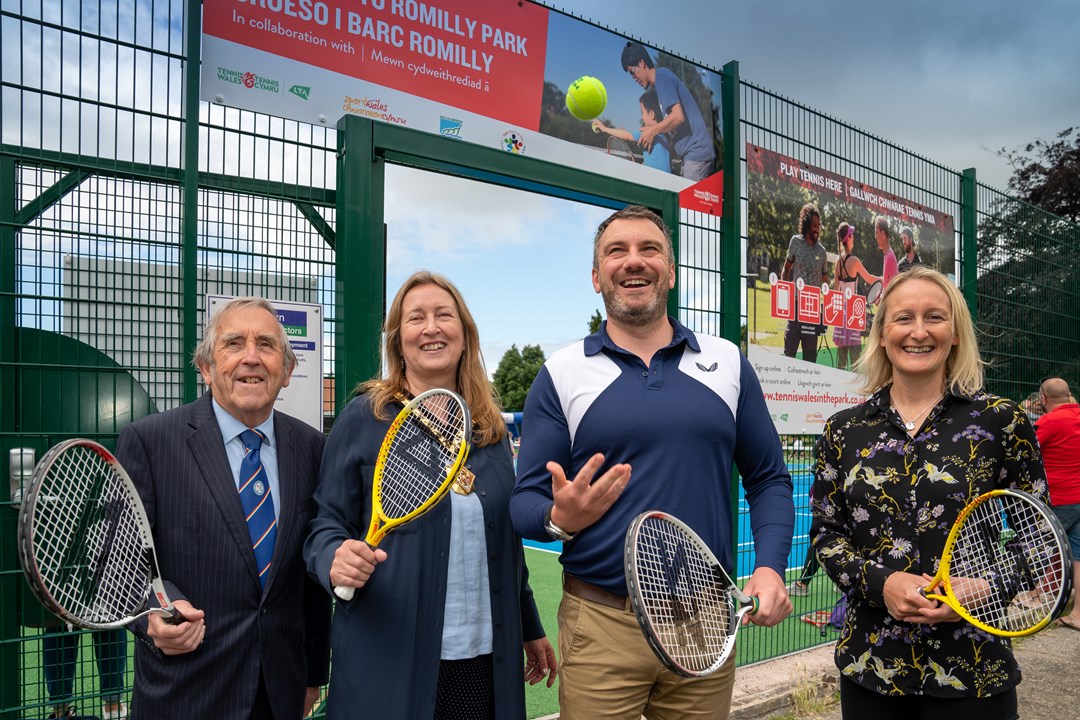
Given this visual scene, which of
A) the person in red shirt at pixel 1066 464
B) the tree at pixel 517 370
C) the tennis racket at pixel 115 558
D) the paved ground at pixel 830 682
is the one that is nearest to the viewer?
the tennis racket at pixel 115 558

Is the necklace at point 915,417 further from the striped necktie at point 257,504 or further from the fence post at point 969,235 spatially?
the fence post at point 969,235

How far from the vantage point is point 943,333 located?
2623 millimetres

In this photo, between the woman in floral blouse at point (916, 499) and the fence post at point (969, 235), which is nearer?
the woman in floral blouse at point (916, 499)

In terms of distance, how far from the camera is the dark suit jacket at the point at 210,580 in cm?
230

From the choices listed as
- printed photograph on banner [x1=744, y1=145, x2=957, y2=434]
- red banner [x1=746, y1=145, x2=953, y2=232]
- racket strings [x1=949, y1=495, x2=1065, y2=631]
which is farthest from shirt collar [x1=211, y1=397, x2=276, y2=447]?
red banner [x1=746, y1=145, x2=953, y2=232]

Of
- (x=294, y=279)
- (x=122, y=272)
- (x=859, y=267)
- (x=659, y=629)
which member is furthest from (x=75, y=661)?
(x=859, y=267)

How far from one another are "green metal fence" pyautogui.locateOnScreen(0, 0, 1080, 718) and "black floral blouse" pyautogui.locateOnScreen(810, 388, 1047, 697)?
7.72 feet

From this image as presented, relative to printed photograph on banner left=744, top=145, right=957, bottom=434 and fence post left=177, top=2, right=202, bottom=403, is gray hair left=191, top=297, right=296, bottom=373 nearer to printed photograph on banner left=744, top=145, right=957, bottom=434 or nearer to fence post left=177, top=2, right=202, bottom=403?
fence post left=177, top=2, right=202, bottom=403

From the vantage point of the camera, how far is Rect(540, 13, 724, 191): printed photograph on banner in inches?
188

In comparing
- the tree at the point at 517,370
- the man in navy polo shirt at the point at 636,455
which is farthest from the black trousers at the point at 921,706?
the tree at the point at 517,370

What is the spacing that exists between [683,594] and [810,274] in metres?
4.60

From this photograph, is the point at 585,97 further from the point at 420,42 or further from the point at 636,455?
the point at 636,455

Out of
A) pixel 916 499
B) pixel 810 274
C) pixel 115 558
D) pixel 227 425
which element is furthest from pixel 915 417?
pixel 810 274

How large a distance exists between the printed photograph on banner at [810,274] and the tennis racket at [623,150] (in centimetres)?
108
